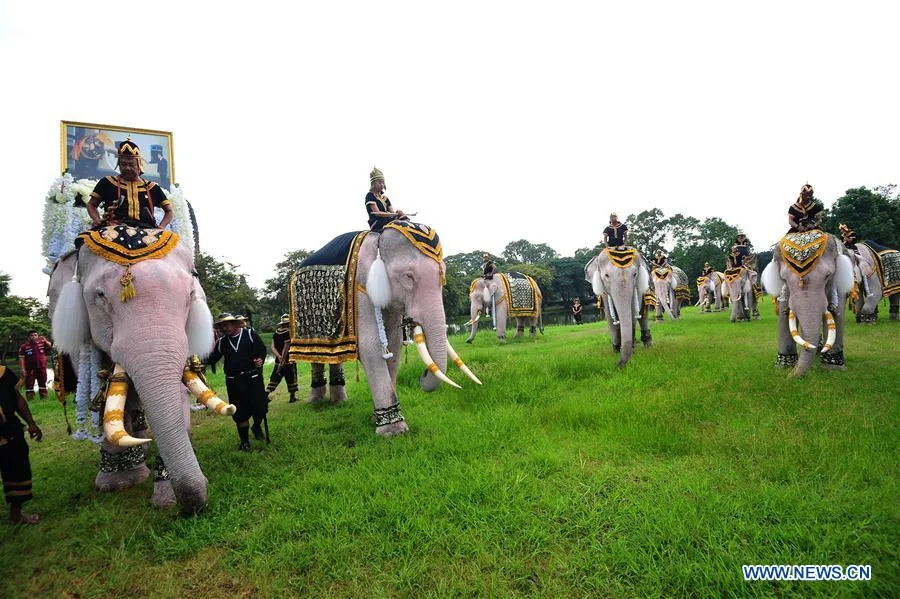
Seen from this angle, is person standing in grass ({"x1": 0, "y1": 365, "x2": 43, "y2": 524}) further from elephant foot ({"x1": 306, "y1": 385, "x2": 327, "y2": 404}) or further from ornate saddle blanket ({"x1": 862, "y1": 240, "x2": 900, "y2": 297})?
ornate saddle blanket ({"x1": 862, "y1": 240, "x2": 900, "y2": 297})

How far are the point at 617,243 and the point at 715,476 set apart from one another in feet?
19.1

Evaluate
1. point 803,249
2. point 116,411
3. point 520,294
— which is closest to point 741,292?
point 520,294

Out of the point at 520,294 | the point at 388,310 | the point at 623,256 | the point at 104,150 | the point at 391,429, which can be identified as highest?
the point at 104,150

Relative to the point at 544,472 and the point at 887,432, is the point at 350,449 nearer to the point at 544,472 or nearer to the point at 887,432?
the point at 544,472

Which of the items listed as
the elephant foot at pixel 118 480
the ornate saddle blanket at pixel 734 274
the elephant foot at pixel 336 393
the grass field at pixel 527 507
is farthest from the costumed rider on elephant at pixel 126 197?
the ornate saddle blanket at pixel 734 274

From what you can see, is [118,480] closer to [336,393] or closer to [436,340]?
[336,393]

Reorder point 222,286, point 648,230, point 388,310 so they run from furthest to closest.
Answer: point 648,230, point 222,286, point 388,310

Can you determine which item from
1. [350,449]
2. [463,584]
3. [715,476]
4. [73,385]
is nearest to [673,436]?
[715,476]

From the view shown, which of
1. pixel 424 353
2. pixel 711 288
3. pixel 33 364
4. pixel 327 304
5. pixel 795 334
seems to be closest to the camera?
pixel 424 353

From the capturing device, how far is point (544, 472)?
146 inches

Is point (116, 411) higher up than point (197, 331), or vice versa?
point (197, 331)

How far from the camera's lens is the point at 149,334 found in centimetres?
327

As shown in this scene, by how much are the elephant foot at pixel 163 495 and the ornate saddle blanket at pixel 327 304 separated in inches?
77.6

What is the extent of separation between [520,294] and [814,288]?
9.75 metres
